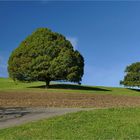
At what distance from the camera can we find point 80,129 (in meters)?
15.1

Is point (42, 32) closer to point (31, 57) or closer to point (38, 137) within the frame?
point (31, 57)

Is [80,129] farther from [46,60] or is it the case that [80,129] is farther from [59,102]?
[46,60]

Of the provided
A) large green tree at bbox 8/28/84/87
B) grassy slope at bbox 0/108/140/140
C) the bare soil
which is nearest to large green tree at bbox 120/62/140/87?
large green tree at bbox 8/28/84/87

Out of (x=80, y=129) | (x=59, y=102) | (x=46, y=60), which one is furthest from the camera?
(x=46, y=60)

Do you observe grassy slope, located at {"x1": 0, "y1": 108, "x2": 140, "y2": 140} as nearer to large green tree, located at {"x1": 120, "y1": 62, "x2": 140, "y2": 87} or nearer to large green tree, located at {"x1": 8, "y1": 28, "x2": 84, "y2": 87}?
large green tree, located at {"x1": 8, "y1": 28, "x2": 84, "y2": 87}

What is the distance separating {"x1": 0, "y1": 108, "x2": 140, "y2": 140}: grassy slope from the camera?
1356cm

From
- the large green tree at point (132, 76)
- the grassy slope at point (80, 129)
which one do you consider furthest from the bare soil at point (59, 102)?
the large green tree at point (132, 76)

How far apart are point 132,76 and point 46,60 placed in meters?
29.8

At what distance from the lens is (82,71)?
7362 centimetres

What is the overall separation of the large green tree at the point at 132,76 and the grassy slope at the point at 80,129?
76.4 metres

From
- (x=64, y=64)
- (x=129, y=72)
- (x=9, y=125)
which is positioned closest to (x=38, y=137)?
(x=9, y=125)

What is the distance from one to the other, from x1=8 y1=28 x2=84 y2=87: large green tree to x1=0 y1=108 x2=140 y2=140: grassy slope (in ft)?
167

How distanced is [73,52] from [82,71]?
3655mm

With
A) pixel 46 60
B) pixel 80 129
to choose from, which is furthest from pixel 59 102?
pixel 46 60
